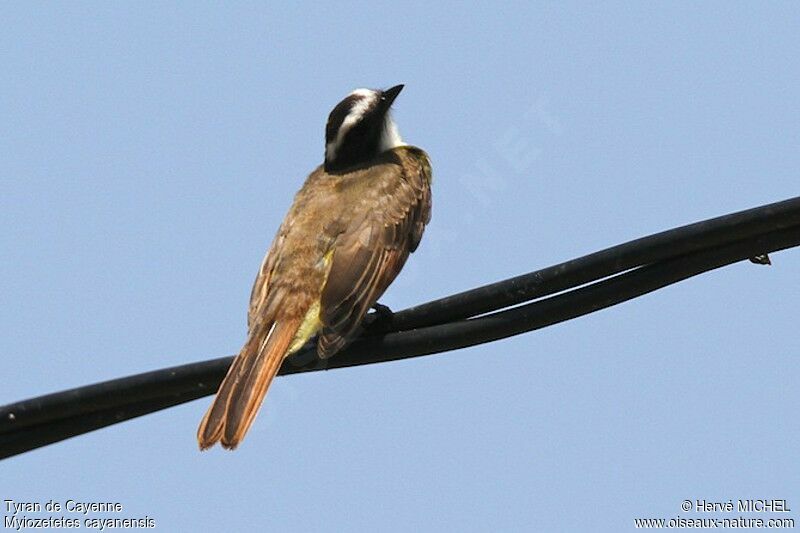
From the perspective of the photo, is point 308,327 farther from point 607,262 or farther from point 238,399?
point 607,262

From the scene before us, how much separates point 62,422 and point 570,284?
7.86 ft

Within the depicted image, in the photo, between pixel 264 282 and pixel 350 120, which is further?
pixel 350 120

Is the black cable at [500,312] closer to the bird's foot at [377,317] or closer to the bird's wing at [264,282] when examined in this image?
the bird's foot at [377,317]

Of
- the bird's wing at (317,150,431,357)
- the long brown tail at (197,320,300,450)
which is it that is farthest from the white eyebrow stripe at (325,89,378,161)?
the long brown tail at (197,320,300,450)

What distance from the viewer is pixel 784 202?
18.8 feet

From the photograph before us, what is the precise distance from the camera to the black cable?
18.8 feet

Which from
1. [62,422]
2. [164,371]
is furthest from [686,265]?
[62,422]

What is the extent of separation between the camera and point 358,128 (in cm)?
1078

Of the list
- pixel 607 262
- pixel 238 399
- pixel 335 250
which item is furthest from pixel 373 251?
pixel 607 262

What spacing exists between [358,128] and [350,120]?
0.32 feet

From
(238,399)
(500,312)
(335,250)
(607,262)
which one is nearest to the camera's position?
(607,262)

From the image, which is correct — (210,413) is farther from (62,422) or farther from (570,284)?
(570,284)

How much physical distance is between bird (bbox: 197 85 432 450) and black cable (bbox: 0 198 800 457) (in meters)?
0.92

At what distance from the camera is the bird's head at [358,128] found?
424 inches
